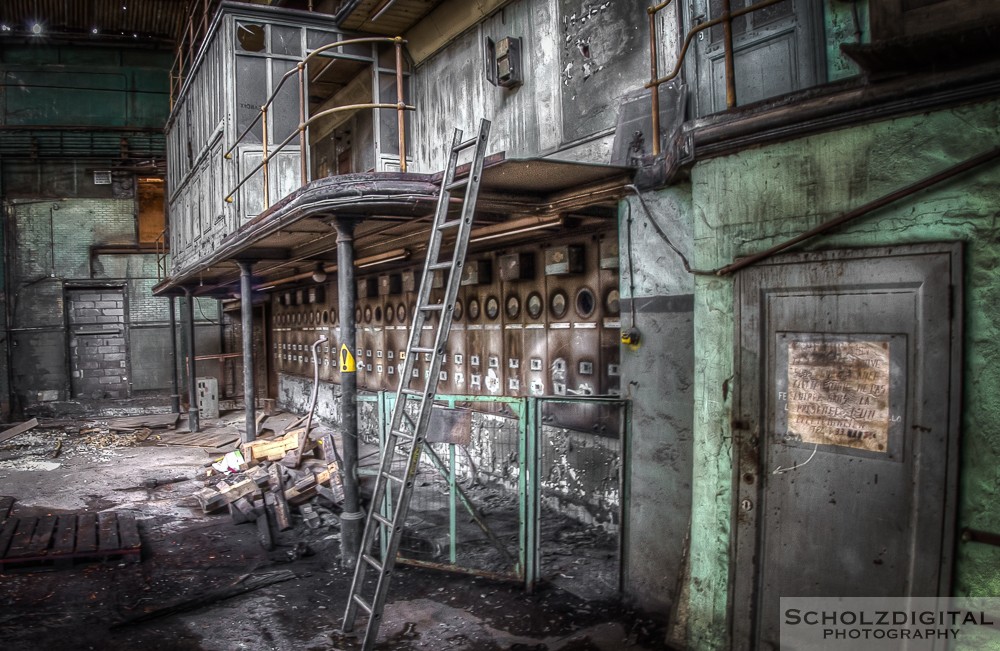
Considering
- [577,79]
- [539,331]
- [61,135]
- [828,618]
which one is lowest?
[828,618]

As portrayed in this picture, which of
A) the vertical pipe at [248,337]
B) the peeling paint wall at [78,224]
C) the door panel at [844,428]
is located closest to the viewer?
the door panel at [844,428]

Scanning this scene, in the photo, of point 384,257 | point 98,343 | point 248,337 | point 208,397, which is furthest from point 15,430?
point 384,257

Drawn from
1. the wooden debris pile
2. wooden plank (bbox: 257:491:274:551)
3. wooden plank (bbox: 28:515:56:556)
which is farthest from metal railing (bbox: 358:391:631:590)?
wooden plank (bbox: 28:515:56:556)

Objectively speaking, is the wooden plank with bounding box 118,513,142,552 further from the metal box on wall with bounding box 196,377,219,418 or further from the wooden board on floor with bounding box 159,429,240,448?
the metal box on wall with bounding box 196,377,219,418

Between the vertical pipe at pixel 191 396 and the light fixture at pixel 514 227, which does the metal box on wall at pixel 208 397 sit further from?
the light fixture at pixel 514 227

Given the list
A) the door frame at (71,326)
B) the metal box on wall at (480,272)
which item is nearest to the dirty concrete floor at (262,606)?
the metal box on wall at (480,272)

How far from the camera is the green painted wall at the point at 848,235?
3180 mm

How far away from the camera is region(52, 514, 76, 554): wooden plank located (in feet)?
23.1

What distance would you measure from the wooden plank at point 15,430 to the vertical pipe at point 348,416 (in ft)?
43.0

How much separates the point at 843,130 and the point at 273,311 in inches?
714

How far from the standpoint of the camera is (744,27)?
15.7 feet

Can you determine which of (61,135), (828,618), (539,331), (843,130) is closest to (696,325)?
(843,130)

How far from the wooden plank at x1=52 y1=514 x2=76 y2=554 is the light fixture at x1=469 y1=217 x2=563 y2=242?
18.3ft

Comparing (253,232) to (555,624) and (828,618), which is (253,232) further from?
(828,618)
